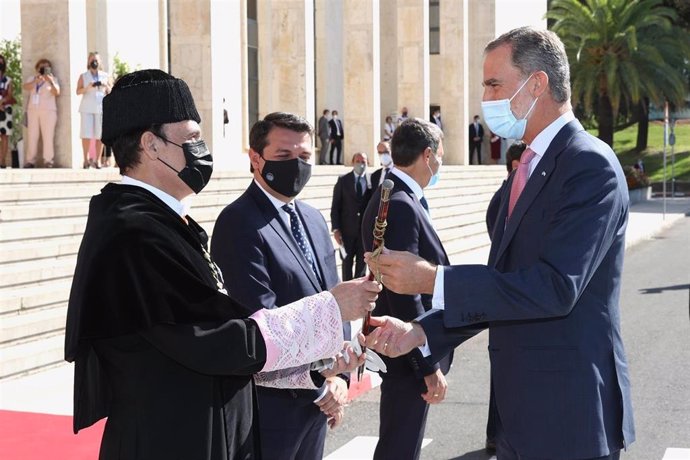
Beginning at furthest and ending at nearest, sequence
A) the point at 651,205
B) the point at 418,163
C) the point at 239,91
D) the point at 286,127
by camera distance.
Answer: the point at 651,205
the point at 239,91
the point at 418,163
the point at 286,127

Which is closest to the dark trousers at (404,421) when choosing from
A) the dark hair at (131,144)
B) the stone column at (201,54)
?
the dark hair at (131,144)

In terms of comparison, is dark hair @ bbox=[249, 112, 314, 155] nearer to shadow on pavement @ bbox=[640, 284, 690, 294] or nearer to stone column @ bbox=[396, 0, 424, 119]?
shadow on pavement @ bbox=[640, 284, 690, 294]

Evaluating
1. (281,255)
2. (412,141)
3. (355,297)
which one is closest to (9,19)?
(412,141)

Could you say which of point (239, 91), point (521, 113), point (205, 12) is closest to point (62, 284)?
point (521, 113)

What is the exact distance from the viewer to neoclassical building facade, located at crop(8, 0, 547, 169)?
15.9 meters

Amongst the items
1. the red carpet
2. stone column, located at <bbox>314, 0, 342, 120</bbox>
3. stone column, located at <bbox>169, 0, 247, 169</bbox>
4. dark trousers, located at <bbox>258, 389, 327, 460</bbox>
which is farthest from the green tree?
dark trousers, located at <bbox>258, 389, 327, 460</bbox>

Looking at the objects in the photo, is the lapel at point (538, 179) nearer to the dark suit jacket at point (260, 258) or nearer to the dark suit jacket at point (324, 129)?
the dark suit jacket at point (260, 258)

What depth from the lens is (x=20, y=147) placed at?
25641 mm

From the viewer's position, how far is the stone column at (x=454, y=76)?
33.9 m

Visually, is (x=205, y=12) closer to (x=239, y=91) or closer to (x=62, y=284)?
(x=239, y=91)

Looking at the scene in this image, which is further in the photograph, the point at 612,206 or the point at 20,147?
the point at 20,147

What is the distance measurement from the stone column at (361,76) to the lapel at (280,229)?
866 inches

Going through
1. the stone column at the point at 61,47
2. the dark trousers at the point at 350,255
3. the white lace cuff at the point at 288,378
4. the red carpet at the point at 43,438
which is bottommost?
the red carpet at the point at 43,438

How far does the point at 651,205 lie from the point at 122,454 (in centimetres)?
3910
